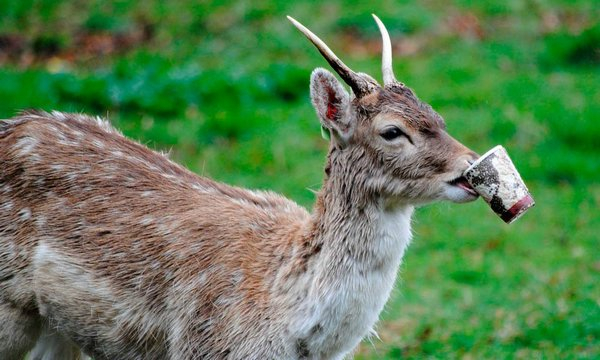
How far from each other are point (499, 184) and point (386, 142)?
0.57 metres

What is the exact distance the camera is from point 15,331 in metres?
6.03

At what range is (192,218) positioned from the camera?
5.96 meters

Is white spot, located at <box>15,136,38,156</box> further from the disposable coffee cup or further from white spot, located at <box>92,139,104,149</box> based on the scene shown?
the disposable coffee cup

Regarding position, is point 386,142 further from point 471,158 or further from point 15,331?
point 15,331

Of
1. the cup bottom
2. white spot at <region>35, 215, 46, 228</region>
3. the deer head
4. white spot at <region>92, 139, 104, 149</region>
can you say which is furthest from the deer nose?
white spot at <region>35, 215, 46, 228</region>

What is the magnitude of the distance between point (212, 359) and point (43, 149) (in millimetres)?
1491

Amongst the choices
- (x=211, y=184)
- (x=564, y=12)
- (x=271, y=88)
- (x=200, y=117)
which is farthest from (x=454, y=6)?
(x=211, y=184)

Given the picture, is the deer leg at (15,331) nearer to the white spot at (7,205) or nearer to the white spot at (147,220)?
the white spot at (7,205)

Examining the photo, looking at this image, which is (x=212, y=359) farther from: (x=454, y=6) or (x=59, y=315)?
(x=454, y=6)

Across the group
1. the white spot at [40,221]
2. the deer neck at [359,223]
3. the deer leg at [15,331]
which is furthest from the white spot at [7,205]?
the deer neck at [359,223]

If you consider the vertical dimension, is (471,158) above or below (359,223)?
above

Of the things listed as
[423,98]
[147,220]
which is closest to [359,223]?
[147,220]

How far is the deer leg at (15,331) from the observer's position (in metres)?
5.98

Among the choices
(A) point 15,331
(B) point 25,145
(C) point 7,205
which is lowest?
(A) point 15,331
